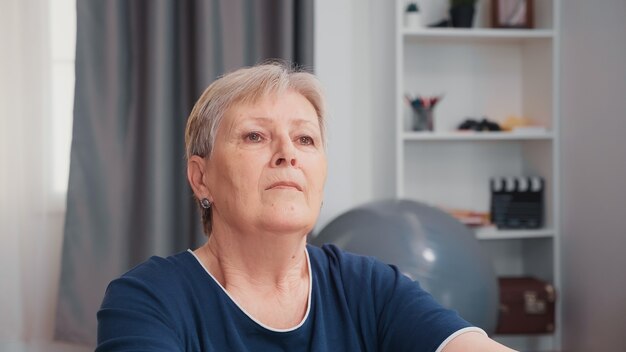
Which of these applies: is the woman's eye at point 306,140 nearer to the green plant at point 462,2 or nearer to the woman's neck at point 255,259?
the woman's neck at point 255,259

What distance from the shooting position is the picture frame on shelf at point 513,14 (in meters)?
3.64

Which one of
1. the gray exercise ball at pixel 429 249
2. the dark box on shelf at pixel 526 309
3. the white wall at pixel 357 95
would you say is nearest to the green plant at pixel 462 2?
the white wall at pixel 357 95

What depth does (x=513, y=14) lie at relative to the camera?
3650mm

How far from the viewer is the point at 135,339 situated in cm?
124

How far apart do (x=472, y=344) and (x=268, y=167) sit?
469mm

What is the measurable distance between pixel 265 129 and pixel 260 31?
2.12m

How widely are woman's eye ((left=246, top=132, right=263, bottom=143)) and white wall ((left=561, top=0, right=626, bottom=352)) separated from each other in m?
2.07

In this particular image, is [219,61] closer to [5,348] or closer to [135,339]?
[5,348]

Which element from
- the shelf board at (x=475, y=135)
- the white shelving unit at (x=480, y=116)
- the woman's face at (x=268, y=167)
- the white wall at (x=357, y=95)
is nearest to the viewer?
the woman's face at (x=268, y=167)

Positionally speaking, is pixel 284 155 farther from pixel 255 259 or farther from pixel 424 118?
pixel 424 118

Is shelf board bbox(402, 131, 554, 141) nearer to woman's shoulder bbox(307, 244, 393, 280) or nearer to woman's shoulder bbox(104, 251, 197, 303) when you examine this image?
woman's shoulder bbox(307, 244, 393, 280)

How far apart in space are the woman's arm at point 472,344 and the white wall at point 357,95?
2.25 metres

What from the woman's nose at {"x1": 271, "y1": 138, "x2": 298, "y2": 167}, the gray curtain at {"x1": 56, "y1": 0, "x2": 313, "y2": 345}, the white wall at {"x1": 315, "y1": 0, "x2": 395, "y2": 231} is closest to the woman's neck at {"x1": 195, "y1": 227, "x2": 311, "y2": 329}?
the woman's nose at {"x1": 271, "y1": 138, "x2": 298, "y2": 167}

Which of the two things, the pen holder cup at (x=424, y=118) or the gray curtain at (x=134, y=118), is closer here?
the gray curtain at (x=134, y=118)
